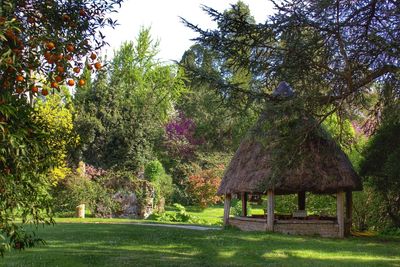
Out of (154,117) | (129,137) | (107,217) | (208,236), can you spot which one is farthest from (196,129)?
(208,236)

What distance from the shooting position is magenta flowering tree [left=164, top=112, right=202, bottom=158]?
37156mm

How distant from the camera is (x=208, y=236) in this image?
48.8 feet

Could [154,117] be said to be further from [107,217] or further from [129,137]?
[107,217]

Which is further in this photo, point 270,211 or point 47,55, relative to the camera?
point 270,211

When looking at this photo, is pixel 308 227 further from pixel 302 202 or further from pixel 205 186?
pixel 205 186

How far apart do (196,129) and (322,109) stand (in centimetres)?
2901

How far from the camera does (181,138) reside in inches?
1496

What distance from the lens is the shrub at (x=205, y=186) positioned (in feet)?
103

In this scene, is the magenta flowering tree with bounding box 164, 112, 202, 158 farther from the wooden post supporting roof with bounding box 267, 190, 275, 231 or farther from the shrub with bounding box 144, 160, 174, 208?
the wooden post supporting roof with bounding box 267, 190, 275, 231

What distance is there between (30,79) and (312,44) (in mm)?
6845

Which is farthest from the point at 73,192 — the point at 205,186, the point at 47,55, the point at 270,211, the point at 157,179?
the point at 47,55

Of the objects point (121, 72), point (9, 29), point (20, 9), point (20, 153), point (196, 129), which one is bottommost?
point (20, 153)

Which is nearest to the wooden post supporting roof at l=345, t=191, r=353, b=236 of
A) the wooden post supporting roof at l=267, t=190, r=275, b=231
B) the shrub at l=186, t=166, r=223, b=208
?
the wooden post supporting roof at l=267, t=190, r=275, b=231

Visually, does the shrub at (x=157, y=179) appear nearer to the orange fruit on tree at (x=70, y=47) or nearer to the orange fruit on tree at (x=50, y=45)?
the orange fruit on tree at (x=70, y=47)
